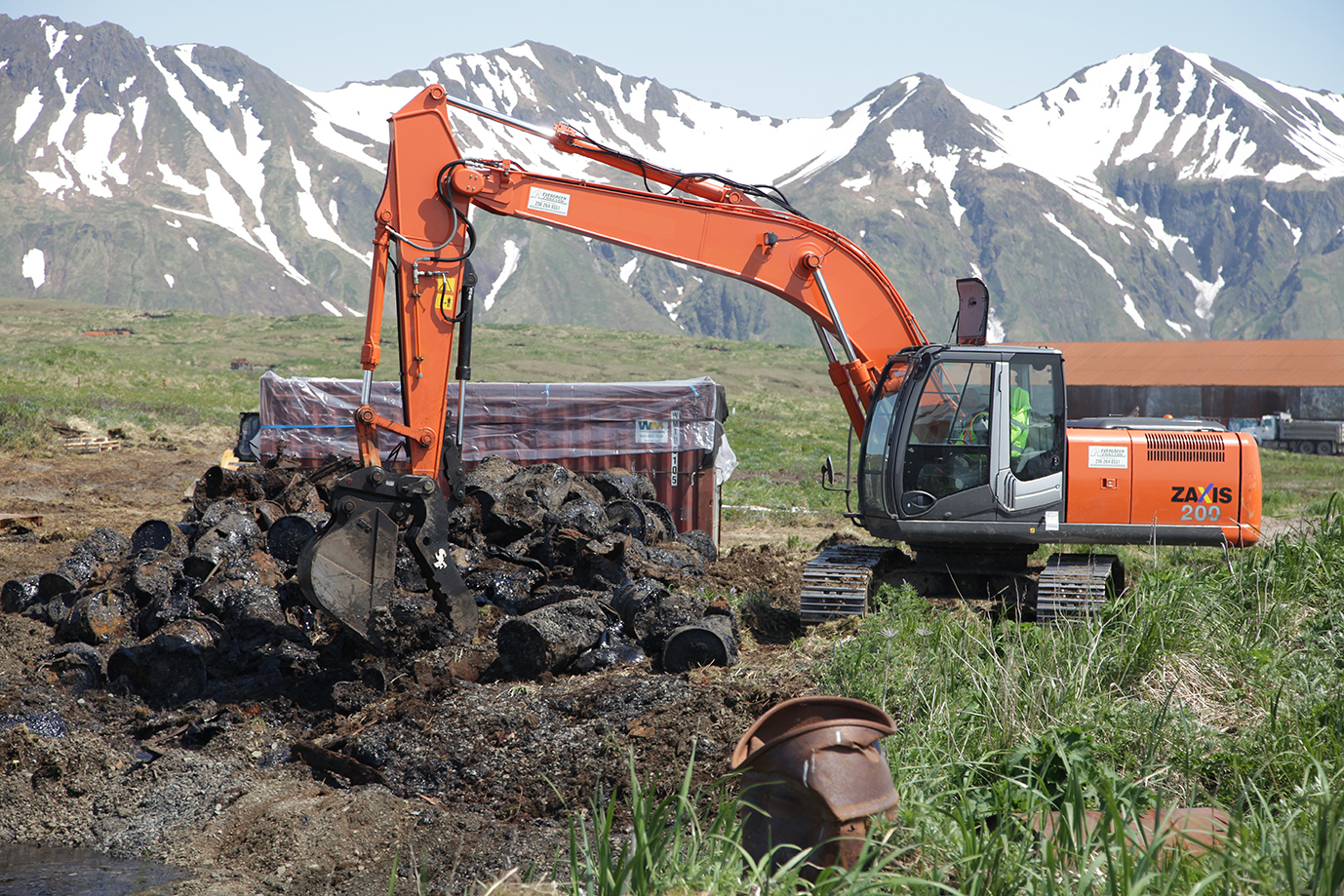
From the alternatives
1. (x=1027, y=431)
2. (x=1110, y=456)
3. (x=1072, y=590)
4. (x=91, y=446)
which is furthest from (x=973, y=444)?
(x=91, y=446)

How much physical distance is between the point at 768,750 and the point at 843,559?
5.31 m

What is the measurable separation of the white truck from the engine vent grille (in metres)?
30.8

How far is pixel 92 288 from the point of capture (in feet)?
630

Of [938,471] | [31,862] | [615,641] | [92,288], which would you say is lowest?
[31,862]

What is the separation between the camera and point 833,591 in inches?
322

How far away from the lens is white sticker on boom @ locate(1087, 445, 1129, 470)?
8.27 metres

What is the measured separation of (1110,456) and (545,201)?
16.1ft

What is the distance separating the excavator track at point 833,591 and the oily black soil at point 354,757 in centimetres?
37

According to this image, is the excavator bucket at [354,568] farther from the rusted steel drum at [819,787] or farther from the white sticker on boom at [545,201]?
the rusted steel drum at [819,787]

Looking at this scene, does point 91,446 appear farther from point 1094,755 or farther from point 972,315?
point 1094,755

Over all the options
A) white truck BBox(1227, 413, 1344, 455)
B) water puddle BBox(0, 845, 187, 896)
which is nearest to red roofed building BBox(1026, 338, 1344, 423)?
white truck BBox(1227, 413, 1344, 455)

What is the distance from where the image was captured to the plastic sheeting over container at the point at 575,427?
45.1 feet

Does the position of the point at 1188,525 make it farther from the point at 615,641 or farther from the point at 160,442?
the point at 160,442

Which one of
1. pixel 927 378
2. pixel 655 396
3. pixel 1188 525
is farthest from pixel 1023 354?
pixel 655 396
